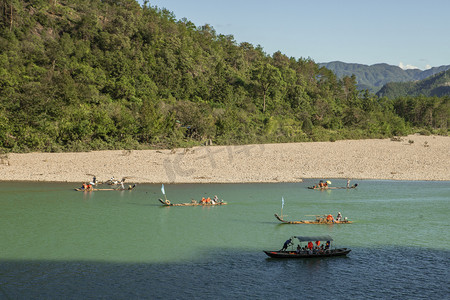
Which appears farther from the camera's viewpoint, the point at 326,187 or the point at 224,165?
the point at 224,165

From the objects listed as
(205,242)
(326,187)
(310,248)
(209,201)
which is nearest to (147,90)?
(326,187)

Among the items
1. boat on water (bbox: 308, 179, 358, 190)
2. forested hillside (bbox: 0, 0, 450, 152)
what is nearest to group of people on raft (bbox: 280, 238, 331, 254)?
boat on water (bbox: 308, 179, 358, 190)

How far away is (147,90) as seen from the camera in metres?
90.8

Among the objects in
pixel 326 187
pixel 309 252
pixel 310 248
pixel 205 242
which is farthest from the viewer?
pixel 326 187

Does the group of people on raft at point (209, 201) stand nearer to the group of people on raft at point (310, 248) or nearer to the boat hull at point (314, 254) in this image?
the group of people on raft at point (310, 248)

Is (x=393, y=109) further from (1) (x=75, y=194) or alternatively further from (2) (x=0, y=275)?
(2) (x=0, y=275)

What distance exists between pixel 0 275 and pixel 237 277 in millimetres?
13239

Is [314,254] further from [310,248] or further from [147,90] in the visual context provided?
[147,90]

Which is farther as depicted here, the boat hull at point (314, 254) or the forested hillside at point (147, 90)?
the forested hillside at point (147, 90)

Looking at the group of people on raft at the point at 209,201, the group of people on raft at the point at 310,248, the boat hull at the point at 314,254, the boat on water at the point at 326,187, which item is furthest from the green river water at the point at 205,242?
the boat on water at the point at 326,187

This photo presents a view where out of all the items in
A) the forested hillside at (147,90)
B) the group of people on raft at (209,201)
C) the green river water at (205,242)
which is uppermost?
the forested hillside at (147,90)

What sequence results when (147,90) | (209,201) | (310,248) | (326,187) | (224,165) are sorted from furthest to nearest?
(147,90)
(224,165)
(326,187)
(209,201)
(310,248)

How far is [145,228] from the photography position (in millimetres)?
32312

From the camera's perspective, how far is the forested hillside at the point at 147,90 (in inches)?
2635
